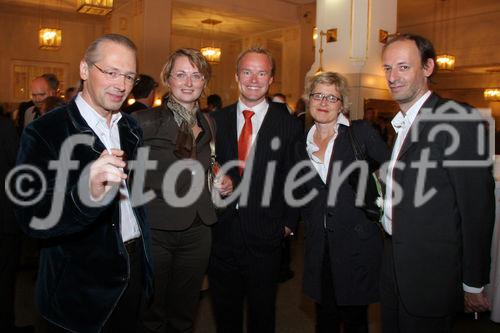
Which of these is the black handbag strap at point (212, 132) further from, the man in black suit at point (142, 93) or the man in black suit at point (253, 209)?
the man in black suit at point (142, 93)

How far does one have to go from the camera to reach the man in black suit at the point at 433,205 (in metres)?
1.67

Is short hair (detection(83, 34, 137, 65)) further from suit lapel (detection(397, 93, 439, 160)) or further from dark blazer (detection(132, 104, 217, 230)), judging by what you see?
suit lapel (detection(397, 93, 439, 160))

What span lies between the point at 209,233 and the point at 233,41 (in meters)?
13.5

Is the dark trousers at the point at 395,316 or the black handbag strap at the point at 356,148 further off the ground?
the black handbag strap at the point at 356,148

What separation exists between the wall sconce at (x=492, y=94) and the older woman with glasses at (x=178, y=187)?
1344 centimetres

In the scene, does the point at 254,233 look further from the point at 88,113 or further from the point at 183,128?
the point at 88,113

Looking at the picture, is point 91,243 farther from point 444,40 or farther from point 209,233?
point 444,40

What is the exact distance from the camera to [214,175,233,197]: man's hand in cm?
230

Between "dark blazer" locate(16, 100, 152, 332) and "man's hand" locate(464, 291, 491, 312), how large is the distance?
1374mm

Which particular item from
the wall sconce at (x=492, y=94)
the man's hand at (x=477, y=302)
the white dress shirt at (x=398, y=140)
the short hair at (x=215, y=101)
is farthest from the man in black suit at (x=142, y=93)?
the wall sconce at (x=492, y=94)

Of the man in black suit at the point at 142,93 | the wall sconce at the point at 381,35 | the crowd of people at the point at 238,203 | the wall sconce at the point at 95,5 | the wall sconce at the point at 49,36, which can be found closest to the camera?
the crowd of people at the point at 238,203

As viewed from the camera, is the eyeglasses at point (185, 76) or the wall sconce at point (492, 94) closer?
the eyeglasses at point (185, 76)

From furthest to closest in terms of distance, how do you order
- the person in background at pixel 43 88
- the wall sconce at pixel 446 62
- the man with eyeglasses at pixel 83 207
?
the wall sconce at pixel 446 62 < the person in background at pixel 43 88 < the man with eyeglasses at pixel 83 207

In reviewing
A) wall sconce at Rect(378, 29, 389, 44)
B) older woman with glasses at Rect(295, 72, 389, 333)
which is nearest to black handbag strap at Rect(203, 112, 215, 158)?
older woman with glasses at Rect(295, 72, 389, 333)
